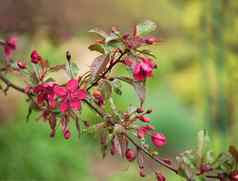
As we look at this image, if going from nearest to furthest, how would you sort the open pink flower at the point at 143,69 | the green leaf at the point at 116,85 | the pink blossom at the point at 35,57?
1. the open pink flower at the point at 143,69
2. the green leaf at the point at 116,85
3. the pink blossom at the point at 35,57

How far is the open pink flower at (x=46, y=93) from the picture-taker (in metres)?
1.54

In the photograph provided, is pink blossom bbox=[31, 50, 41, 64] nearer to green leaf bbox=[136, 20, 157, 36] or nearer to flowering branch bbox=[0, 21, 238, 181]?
flowering branch bbox=[0, 21, 238, 181]

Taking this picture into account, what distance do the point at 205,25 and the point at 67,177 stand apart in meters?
1.64

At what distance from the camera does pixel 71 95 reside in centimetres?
148

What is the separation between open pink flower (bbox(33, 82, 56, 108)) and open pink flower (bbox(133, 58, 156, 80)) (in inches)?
8.8

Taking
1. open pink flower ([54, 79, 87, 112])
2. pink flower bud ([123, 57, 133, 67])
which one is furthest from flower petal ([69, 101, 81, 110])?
pink flower bud ([123, 57, 133, 67])

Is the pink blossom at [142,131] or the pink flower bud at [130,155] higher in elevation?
the pink blossom at [142,131]

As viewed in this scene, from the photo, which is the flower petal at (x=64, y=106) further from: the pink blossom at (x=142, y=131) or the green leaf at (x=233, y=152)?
the green leaf at (x=233, y=152)

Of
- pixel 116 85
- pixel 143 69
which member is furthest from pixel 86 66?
pixel 143 69

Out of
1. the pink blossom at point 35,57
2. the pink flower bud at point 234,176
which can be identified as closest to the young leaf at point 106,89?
the pink blossom at point 35,57

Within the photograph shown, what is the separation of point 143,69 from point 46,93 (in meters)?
0.27

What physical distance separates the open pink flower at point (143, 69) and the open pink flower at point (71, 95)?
0.47 feet

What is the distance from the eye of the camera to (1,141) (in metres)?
4.21

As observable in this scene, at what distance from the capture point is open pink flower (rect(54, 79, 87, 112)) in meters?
1.49
